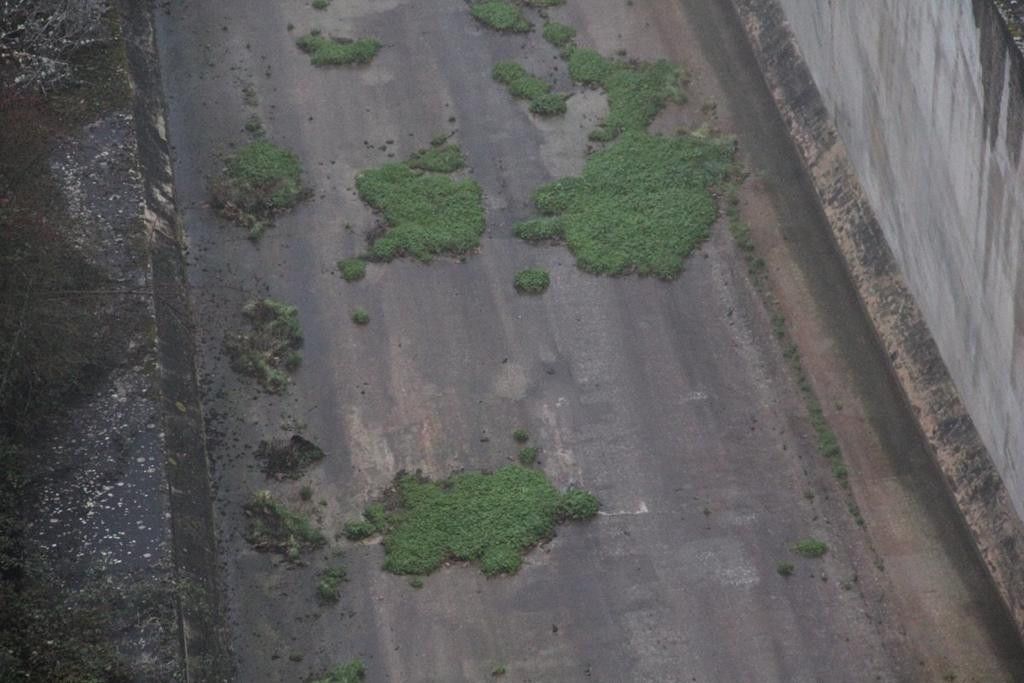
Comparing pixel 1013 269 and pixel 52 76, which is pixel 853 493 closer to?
pixel 1013 269

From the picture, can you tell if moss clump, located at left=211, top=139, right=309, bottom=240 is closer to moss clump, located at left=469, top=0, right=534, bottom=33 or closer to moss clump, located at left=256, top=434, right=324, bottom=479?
moss clump, located at left=256, top=434, right=324, bottom=479

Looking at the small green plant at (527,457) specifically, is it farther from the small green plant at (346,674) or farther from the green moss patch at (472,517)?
the small green plant at (346,674)

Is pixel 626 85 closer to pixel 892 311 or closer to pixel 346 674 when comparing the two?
pixel 892 311

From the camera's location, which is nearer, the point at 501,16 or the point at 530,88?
the point at 530,88

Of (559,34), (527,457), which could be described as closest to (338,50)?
(559,34)

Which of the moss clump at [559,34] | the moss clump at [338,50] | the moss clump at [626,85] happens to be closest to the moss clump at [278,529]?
the moss clump at [626,85]
